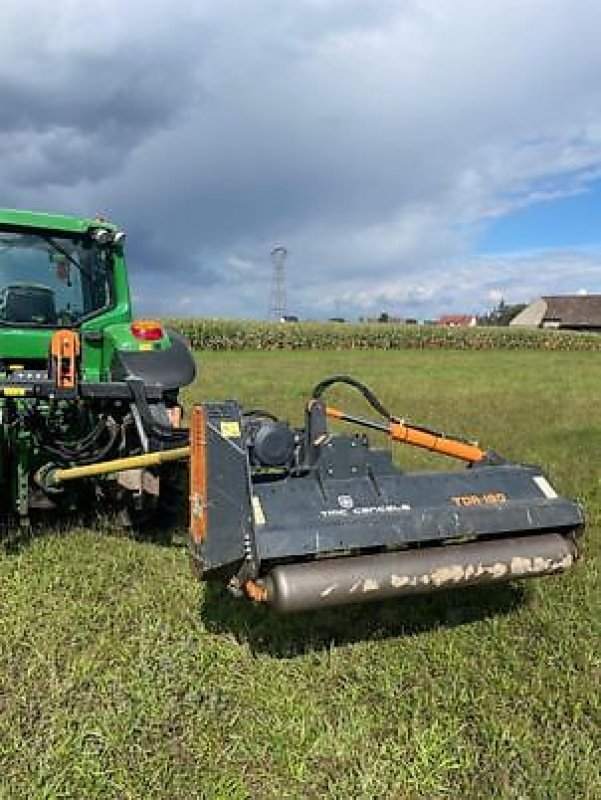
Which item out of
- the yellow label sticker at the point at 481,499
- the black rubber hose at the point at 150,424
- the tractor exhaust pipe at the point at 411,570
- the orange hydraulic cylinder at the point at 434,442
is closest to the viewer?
the tractor exhaust pipe at the point at 411,570

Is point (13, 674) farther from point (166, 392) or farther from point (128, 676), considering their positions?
point (166, 392)

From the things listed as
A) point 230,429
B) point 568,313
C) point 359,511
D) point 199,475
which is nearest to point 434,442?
point 359,511

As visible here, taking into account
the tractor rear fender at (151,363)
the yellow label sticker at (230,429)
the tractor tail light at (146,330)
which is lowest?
the yellow label sticker at (230,429)

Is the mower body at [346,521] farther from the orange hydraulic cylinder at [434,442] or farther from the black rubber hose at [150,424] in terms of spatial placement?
the black rubber hose at [150,424]

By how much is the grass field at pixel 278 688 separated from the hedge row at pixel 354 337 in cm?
3244

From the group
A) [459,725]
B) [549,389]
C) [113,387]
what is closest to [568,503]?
[459,725]

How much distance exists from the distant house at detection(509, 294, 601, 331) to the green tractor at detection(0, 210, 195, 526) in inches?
2642

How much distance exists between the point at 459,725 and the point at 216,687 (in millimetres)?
969

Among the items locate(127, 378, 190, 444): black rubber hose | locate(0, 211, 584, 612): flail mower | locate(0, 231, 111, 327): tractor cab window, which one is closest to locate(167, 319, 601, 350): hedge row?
locate(0, 231, 111, 327): tractor cab window

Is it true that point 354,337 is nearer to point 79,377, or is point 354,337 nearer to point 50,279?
point 50,279

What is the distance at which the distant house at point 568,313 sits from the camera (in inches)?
2790

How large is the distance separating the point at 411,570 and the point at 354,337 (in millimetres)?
37813

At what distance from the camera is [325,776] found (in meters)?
2.53

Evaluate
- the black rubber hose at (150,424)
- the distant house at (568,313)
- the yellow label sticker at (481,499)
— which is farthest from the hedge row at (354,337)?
the yellow label sticker at (481,499)
